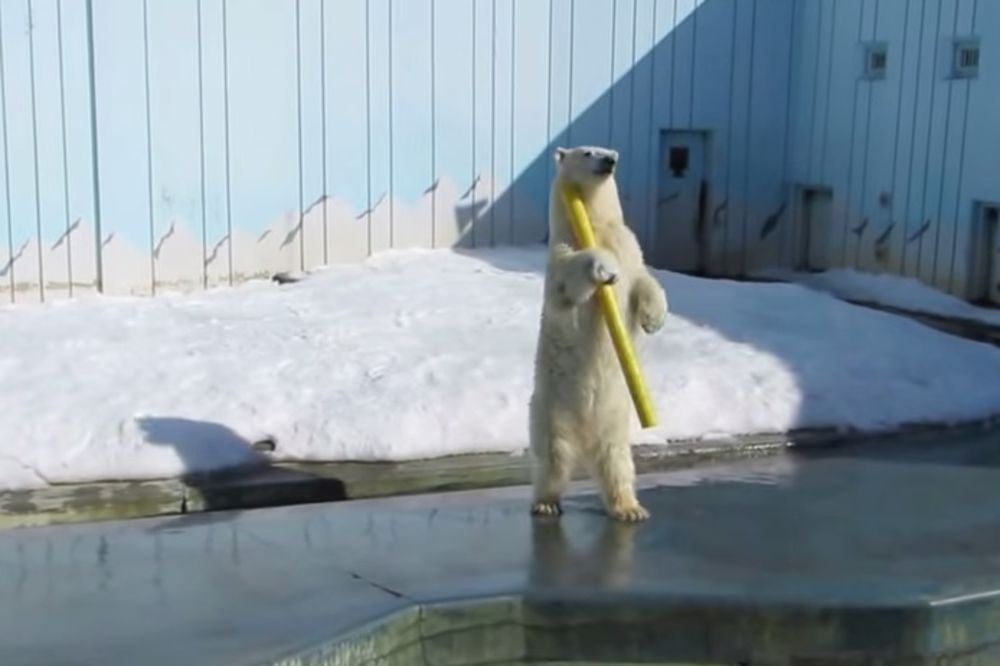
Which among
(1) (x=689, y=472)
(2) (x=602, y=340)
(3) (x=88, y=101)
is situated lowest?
(1) (x=689, y=472)

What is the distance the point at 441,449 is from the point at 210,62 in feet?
13.9

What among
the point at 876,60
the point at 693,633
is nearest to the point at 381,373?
the point at 693,633

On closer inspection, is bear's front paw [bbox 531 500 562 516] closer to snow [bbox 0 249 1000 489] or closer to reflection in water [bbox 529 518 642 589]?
reflection in water [bbox 529 518 642 589]

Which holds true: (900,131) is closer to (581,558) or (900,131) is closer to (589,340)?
(589,340)

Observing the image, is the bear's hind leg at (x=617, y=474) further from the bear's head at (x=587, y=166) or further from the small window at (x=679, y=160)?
the small window at (x=679, y=160)

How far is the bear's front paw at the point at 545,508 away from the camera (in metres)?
5.41

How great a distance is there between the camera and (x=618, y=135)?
11406 mm

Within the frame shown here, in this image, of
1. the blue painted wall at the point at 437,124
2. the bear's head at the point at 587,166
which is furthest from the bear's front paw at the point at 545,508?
the blue painted wall at the point at 437,124

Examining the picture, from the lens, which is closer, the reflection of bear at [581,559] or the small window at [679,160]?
the reflection of bear at [581,559]

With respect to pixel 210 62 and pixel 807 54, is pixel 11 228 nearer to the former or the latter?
pixel 210 62

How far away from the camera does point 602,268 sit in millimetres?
4633

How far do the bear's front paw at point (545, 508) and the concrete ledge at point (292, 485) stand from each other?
2.58ft

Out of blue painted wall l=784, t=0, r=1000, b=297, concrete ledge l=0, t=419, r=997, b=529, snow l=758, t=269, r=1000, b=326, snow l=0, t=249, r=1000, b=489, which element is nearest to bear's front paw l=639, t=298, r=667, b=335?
concrete ledge l=0, t=419, r=997, b=529

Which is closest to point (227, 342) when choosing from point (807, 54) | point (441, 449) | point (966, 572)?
point (441, 449)
